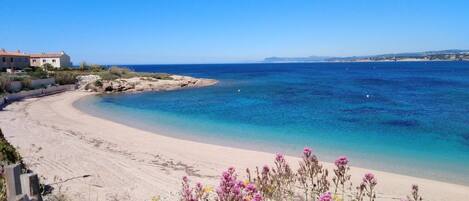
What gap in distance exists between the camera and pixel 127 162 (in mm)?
13391

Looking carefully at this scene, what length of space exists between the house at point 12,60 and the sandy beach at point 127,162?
1580 inches

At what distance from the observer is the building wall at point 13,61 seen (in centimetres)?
5638

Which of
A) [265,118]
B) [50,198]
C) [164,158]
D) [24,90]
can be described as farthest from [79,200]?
[24,90]

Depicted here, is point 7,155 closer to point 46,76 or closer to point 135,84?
point 46,76

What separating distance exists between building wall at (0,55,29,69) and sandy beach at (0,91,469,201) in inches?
1583

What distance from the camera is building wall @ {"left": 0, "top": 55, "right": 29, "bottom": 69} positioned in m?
56.4

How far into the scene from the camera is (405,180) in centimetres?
1180

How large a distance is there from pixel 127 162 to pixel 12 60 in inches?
2174

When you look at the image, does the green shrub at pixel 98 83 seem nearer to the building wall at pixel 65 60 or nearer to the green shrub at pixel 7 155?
the building wall at pixel 65 60

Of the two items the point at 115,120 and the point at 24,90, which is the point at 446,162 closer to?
the point at 115,120

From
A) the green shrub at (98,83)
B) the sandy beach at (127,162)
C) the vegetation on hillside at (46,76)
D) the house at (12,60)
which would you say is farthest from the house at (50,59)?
the sandy beach at (127,162)

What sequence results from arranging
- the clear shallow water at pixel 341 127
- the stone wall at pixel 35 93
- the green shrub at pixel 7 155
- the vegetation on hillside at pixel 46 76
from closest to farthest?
the green shrub at pixel 7 155, the clear shallow water at pixel 341 127, the stone wall at pixel 35 93, the vegetation on hillside at pixel 46 76

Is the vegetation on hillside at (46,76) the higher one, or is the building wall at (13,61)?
the building wall at (13,61)

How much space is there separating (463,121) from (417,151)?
10.2m
